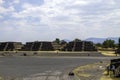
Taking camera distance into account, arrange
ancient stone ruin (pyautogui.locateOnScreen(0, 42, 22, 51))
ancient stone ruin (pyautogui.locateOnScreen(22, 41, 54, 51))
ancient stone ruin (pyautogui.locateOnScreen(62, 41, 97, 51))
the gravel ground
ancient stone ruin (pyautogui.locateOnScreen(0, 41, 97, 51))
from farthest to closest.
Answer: ancient stone ruin (pyautogui.locateOnScreen(0, 42, 22, 51)) → ancient stone ruin (pyautogui.locateOnScreen(22, 41, 54, 51)) → ancient stone ruin (pyautogui.locateOnScreen(0, 41, 97, 51)) → ancient stone ruin (pyautogui.locateOnScreen(62, 41, 97, 51)) → the gravel ground

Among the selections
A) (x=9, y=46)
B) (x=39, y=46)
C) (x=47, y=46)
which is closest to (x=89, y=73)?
(x=47, y=46)

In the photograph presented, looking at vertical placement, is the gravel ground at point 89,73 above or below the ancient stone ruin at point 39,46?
below

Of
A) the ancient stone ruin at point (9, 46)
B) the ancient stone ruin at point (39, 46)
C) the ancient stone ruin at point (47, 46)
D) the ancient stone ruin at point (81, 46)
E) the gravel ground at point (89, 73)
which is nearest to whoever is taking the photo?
the gravel ground at point (89, 73)

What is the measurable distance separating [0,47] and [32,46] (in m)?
14.8

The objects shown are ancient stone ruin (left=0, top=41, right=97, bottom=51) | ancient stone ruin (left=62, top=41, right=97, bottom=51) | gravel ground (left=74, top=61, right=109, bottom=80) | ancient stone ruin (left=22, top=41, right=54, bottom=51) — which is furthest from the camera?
ancient stone ruin (left=22, top=41, right=54, bottom=51)

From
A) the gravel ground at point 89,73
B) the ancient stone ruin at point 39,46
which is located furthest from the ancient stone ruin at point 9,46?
the gravel ground at point 89,73

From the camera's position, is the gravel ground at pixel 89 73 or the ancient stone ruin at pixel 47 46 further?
the ancient stone ruin at pixel 47 46

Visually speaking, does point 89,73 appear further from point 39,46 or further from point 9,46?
point 9,46

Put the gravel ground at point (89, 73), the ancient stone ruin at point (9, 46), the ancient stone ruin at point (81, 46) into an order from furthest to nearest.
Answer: the ancient stone ruin at point (9, 46), the ancient stone ruin at point (81, 46), the gravel ground at point (89, 73)

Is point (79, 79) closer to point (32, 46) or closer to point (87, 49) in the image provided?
point (87, 49)

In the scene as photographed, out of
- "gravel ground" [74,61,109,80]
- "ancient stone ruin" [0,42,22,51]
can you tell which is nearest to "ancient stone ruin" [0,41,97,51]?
"ancient stone ruin" [0,42,22,51]

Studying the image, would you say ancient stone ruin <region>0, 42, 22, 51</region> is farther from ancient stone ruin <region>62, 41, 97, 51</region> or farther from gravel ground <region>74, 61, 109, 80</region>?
gravel ground <region>74, 61, 109, 80</region>

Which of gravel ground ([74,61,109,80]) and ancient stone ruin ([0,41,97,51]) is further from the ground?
ancient stone ruin ([0,41,97,51])

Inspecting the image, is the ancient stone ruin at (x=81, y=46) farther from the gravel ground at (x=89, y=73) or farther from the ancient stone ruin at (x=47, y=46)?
the gravel ground at (x=89, y=73)
